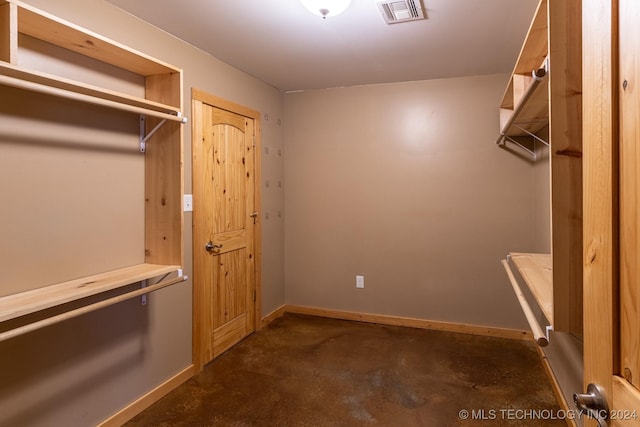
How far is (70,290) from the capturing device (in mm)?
1769

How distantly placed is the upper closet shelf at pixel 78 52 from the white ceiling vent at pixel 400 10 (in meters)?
1.29

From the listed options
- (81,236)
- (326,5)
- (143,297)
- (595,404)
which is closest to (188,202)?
(143,297)

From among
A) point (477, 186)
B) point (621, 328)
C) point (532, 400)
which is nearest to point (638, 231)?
point (621, 328)

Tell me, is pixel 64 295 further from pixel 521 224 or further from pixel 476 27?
pixel 521 224

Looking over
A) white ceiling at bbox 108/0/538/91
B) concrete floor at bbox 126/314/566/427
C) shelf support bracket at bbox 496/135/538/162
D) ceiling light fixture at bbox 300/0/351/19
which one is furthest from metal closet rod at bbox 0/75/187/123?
shelf support bracket at bbox 496/135/538/162

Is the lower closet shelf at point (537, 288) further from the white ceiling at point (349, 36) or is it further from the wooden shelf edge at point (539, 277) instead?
the white ceiling at point (349, 36)

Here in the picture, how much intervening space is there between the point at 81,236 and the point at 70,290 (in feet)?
1.26

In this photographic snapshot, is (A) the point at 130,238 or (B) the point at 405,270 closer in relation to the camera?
(A) the point at 130,238

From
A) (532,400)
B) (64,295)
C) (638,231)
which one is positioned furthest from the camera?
(532,400)

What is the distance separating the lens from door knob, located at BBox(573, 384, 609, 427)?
2.22 ft

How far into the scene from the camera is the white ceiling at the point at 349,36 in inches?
Result: 88.4

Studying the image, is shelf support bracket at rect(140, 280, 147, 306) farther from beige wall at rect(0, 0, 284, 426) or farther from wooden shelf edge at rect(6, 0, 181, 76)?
wooden shelf edge at rect(6, 0, 181, 76)

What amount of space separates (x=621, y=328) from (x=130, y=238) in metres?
2.38

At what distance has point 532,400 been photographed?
2486mm
